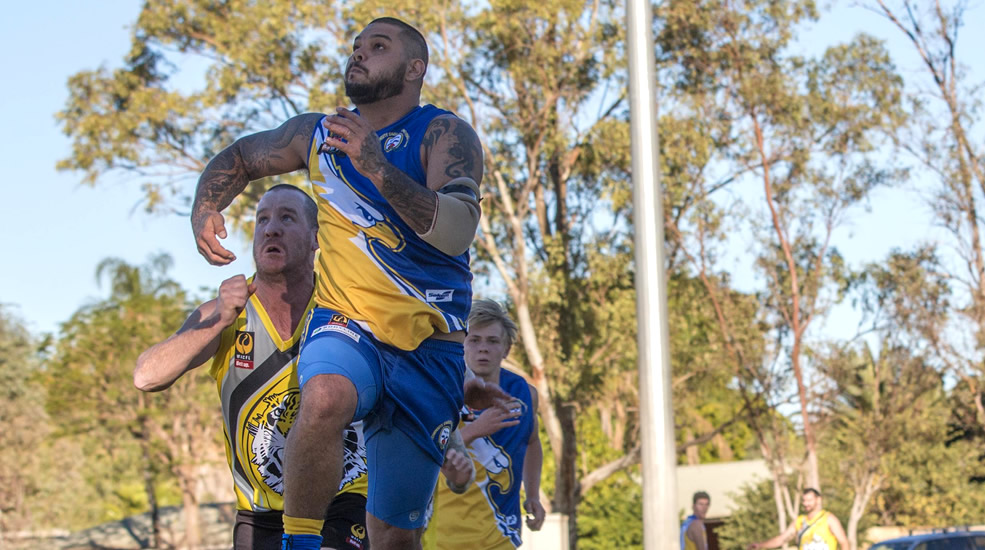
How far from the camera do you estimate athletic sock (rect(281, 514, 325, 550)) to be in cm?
293

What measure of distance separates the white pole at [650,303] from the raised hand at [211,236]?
12.7 feet

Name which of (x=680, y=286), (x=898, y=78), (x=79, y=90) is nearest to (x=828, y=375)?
(x=680, y=286)

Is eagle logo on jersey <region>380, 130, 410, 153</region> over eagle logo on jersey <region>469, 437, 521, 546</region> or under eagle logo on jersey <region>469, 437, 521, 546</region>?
over

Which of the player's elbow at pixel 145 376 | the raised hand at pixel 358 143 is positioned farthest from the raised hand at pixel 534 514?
the raised hand at pixel 358 143

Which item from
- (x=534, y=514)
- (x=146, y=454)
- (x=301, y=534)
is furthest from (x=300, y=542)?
(x=146, y=454)

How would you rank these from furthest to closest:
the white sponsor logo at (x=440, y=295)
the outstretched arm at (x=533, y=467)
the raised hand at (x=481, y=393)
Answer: the outstretched arm at (x=533, y=467), the raised hand at (x=481, y=393), the white sponsor logo at (x=440, y=295)

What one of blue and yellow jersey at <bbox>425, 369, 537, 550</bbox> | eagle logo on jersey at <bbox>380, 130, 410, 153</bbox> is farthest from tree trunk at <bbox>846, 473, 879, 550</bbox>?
eagle logo on jersey at <bbox>380, 130, 410, 153</bbox>

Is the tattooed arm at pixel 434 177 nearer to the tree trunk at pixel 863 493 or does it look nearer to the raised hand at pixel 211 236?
the raised hand at pixel 211 236

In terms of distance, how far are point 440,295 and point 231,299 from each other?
860 mm

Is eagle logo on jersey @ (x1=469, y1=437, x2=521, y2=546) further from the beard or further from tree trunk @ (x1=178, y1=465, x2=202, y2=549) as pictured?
tree trunk @ (x1=178, y1=465, x2=202, y2=549)

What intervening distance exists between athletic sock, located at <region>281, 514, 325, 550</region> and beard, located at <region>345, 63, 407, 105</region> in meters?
1.23

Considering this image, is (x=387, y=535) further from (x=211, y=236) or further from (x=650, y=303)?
(x=650, y=303)

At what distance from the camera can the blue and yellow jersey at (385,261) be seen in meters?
3.13

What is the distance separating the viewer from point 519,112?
24.1 metres
